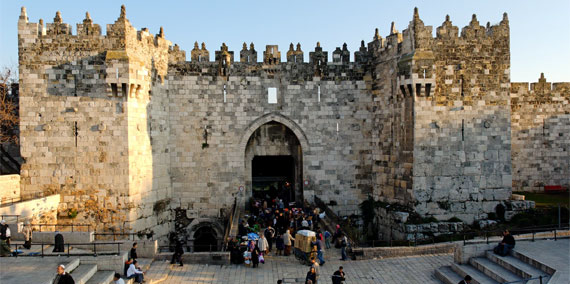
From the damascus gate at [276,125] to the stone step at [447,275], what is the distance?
534 cm

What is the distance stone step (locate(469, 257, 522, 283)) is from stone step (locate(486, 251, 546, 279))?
0.12 metres

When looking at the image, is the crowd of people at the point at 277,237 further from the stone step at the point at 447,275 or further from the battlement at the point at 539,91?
the battlement at the point at 539,91

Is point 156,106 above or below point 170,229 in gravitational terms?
above

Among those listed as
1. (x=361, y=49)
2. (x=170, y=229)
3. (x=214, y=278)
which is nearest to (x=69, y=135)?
(x=170, y=229)

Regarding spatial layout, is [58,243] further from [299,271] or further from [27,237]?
[299,271]

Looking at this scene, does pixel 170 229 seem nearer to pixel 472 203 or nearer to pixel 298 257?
pixel 298 257

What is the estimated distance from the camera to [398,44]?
2338 centimetres

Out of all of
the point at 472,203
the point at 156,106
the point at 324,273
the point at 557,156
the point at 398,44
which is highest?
the point at 398,44

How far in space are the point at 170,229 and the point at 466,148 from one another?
48.5 ft

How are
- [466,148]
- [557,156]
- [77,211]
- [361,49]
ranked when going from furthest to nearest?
[557,156] → [361,49] → [466,148] → [77,211]

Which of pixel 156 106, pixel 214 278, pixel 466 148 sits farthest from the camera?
pixel 156 106

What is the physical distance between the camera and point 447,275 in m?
16.0

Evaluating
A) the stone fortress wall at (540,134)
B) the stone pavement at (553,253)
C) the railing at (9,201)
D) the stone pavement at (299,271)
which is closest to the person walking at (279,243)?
the stone pavement at (299,271)

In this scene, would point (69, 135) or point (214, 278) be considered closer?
point (214, 278)
